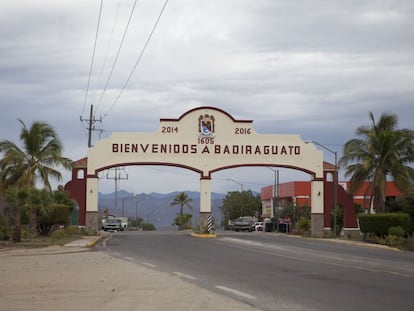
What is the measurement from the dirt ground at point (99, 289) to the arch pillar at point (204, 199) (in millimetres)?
33960

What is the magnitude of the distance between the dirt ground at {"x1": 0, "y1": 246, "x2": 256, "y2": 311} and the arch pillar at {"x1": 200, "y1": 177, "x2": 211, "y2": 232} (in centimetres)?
3396

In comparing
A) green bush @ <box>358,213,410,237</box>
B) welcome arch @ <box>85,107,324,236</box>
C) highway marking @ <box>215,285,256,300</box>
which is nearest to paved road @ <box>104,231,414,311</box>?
highway marking @ <box>215,285,256,300</box>

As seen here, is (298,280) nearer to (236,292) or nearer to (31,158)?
(236,292)

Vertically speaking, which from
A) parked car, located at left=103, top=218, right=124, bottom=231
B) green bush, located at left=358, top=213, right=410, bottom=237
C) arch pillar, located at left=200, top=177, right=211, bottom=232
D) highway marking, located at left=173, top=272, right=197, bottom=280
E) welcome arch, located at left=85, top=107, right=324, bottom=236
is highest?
welcome arch, located at left=85, top=107, right=324, bottom=236

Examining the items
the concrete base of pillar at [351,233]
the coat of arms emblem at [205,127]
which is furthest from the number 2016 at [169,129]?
the concrete base of pillar at [351,233]

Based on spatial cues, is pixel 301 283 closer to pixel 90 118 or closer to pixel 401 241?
pixel 401 241

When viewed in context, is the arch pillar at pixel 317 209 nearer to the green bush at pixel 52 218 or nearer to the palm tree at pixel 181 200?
the green bush at pixel 52 218

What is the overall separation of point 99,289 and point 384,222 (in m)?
33.5

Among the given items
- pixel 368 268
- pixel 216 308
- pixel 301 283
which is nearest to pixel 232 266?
pixel 368 268

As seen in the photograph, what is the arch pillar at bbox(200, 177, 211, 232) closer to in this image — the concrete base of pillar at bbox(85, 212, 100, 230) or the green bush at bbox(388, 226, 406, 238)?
the concrete base of pillar at bbox(85, 212, 100, 230)

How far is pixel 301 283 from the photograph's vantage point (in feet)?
54.7

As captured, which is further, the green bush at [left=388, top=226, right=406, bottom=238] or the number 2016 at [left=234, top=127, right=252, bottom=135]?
the number 2016 at [left=234, top=127, right=252, bottom=135]

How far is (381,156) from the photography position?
51438mm

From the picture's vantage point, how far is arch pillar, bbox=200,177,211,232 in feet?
187
